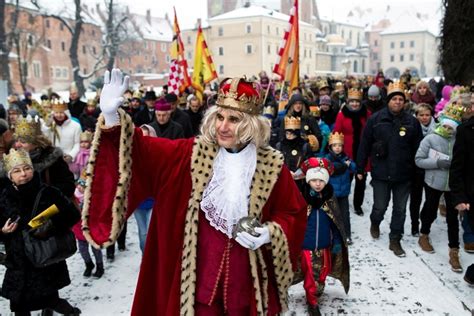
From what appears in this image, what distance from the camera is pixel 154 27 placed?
7869 cm

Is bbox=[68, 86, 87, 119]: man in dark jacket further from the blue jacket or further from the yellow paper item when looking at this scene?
the yellow paper item

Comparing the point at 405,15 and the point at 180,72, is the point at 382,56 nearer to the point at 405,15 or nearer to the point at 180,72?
the point at 405,15

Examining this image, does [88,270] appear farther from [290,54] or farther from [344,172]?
[290,54]

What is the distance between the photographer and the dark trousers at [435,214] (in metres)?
5.21

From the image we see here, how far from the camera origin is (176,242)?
253 centimetres

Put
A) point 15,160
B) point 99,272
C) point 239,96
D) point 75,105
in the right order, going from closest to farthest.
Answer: point 239,96 < point 15,160 < point 99,272 < point 75,105

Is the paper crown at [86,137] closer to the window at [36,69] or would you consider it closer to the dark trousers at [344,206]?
the dark trousers at [344,206]

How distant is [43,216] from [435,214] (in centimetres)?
481

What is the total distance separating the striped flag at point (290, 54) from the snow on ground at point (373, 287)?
4.35 m

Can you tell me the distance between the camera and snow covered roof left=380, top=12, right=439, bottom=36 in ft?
294

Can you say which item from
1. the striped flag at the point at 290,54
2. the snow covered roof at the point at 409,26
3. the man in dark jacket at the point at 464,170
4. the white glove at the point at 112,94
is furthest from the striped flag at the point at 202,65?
the snow covered roof at the point at 409,26

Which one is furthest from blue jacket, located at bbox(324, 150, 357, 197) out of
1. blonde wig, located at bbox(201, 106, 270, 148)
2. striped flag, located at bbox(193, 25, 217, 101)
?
striped flag, located at bbox(193, 25, 217, 101)

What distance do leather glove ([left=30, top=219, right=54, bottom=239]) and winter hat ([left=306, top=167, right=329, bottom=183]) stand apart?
2437mm

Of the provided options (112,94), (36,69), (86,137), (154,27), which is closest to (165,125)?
(86,137)
